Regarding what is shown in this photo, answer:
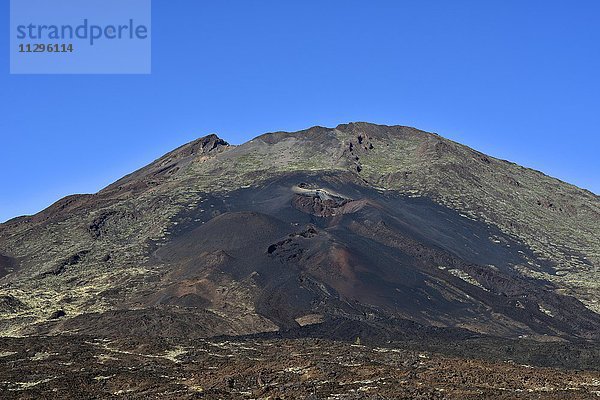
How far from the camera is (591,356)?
65312 millimetres

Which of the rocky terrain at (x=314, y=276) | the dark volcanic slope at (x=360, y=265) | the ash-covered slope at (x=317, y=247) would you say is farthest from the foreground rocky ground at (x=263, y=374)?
the dark volcanic slope at (x=360, y=265)

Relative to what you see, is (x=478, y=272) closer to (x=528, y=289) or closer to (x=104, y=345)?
(x=528, y=289)

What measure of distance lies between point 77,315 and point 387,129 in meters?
114

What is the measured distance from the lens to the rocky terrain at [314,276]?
43.9 m

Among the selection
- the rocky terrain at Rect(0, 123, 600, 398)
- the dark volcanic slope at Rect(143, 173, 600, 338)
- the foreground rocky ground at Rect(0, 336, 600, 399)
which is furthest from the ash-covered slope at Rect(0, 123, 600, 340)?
the foreground rocky ground at Rect(0, 336, 600, 399)

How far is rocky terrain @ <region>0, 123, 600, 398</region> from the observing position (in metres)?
43.9

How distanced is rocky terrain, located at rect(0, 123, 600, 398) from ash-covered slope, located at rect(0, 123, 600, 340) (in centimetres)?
39

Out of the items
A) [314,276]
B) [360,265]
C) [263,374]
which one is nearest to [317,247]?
[360,265]

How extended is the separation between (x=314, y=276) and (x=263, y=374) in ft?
176

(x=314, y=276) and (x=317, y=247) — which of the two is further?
(x=317, y=247)

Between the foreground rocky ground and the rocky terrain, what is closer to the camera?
the foreground rocky ground

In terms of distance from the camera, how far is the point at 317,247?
103m

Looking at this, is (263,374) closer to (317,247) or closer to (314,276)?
(314,276)

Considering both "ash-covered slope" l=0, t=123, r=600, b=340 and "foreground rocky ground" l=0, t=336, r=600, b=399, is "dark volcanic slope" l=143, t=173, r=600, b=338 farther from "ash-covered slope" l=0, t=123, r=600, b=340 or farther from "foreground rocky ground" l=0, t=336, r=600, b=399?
"foreground rocky ground" l=0, t=336, r=600, b=399
